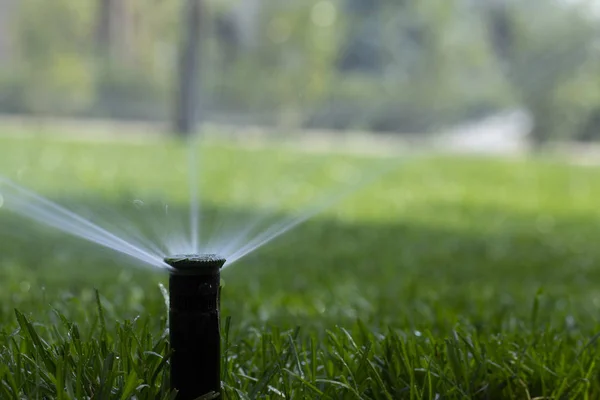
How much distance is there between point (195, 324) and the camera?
97 cm

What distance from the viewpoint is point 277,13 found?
46.2ft

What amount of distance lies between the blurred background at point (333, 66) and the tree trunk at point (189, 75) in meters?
2.71

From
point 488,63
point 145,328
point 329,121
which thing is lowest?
point 145,328

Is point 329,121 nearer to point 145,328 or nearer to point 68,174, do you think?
point 68,174

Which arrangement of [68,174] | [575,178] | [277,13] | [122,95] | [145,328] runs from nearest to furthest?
[145,328], [68,174], [575,178], [277,13], [122,95]

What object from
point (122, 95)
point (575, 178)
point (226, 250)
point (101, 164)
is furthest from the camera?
point (122, 95)

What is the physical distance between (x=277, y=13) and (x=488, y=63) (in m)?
3.88

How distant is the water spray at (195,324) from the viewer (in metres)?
0.94

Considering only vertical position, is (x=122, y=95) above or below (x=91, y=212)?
above

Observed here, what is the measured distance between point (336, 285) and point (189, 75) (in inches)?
301

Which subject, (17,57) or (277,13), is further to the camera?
(17,57)

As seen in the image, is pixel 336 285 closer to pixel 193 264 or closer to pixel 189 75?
pixel 193 264

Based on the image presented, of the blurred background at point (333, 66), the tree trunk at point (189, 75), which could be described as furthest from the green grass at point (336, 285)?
the blurred background at point (333, 66)

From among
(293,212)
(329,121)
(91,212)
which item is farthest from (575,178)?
(329,121)
